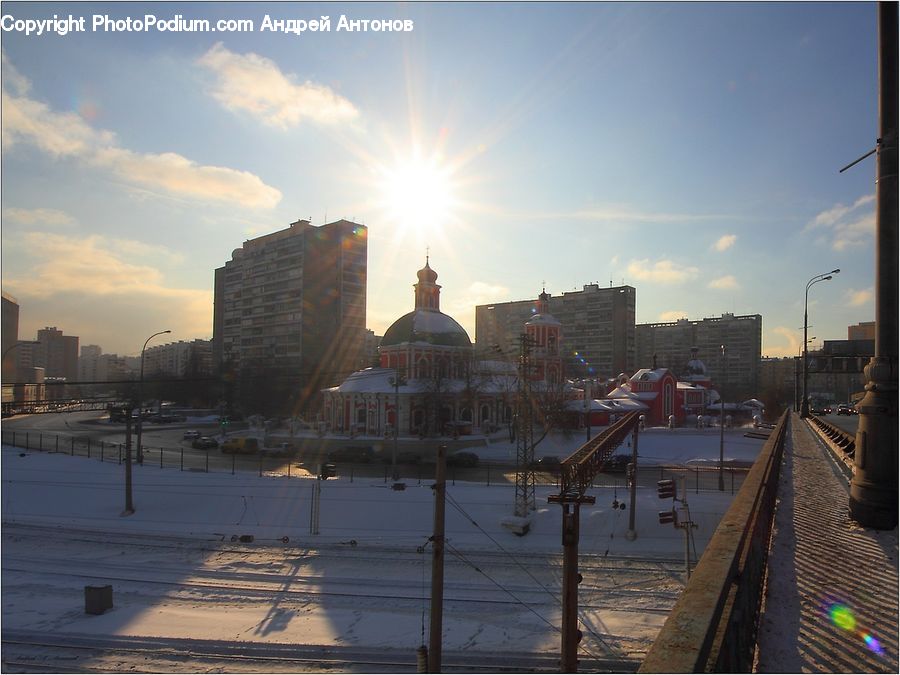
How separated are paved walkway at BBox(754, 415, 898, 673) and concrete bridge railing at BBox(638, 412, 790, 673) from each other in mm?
146

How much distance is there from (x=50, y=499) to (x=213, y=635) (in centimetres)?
1707

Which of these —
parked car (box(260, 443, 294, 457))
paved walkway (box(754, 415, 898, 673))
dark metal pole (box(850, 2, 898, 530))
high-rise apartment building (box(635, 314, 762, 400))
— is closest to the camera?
paved walkway (box(754, 415, 898, 673))

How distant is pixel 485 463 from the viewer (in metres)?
34.3

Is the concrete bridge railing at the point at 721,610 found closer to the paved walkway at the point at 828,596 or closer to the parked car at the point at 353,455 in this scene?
the paved walkway at the point at 828,596

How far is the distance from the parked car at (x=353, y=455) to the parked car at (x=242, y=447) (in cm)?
539

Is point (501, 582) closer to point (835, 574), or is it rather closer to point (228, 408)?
point (835, 574)

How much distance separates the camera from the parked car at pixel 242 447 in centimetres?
3803

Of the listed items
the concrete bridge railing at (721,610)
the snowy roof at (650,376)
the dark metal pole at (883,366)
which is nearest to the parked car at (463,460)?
the snowy roof at (650,376)

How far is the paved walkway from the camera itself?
9.48 ft

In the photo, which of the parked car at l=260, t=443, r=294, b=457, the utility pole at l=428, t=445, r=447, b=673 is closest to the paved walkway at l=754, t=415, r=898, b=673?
the utility pole at l=428, t=445, r=447, b=673

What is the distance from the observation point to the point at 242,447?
38.2 m

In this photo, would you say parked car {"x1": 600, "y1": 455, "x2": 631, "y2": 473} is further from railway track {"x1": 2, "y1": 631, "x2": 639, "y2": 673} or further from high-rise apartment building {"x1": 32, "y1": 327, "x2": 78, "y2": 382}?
high-rise apartment building {"x1": 32, "y1": 327, "x2": 78, "y2": 382}

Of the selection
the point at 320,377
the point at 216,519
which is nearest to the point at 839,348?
the point at 216,519

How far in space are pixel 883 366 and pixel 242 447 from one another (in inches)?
1511
